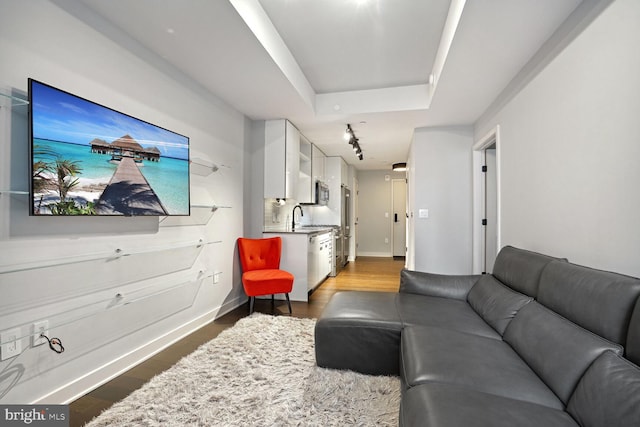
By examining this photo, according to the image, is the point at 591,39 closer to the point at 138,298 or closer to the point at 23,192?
the point at 23,192

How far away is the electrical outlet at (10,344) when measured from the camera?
59.2 inches

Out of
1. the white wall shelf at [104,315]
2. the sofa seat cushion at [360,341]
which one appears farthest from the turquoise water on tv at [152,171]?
the sofa seat cushion at [360,341]

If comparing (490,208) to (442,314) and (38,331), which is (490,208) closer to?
(442,314)

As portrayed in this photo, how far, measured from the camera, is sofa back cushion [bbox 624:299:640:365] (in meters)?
1.03

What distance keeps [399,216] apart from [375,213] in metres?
0.68

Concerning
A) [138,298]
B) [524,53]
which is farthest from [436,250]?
[138,298]

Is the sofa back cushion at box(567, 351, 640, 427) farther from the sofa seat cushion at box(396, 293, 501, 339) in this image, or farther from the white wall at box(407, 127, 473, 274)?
the white wall at box(407, 127, 473, 274)

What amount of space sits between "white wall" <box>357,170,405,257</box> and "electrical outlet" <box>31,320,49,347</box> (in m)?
7.47

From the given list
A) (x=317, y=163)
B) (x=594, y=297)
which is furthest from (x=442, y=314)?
(x=317, y=163)

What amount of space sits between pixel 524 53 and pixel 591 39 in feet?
2.47

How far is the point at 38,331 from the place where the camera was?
166 cm

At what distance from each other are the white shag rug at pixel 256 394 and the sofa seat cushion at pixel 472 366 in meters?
0.41

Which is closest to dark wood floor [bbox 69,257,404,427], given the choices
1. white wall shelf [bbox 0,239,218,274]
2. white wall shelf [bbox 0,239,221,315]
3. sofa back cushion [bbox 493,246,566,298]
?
white wall shelf [bbox 0,239,221,315]

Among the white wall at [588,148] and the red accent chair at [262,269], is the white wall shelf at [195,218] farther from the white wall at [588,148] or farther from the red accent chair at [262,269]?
the white wall at [588,148]
